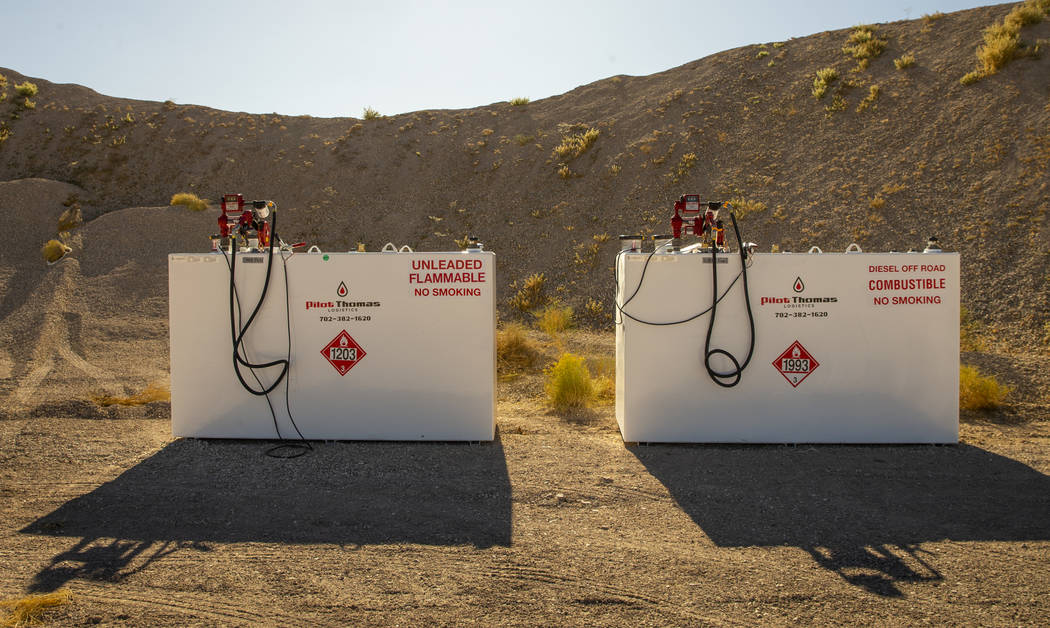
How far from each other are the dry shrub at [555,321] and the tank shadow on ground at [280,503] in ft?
28.9

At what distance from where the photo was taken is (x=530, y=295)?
18.4 meters

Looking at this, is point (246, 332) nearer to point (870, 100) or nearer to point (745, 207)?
point (745, 207)

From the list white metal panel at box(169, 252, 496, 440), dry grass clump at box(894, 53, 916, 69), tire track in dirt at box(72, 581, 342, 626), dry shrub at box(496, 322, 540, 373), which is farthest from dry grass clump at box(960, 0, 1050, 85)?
tire track in dirt at box(72, 581, 342, 626)

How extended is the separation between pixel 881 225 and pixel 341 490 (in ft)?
51.5

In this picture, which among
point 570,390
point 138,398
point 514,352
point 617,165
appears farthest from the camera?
point 617,165

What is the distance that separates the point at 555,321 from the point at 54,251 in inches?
597

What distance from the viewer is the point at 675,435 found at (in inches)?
258

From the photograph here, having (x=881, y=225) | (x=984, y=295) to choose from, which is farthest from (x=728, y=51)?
(x=984, y=295)

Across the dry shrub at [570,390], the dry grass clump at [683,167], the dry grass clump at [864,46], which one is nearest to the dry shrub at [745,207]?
the dry grass clump at [683,167]

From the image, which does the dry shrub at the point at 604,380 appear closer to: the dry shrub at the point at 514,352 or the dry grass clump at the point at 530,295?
the dry shrub at the point at 514,352

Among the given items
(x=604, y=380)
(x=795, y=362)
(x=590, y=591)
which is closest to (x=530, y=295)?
(x=604, y=380)

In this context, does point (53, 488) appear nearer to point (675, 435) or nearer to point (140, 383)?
point (675, 435)

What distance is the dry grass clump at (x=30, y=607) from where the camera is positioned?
3.17 metres

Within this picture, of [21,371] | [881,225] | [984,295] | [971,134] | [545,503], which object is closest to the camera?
[545,503]
